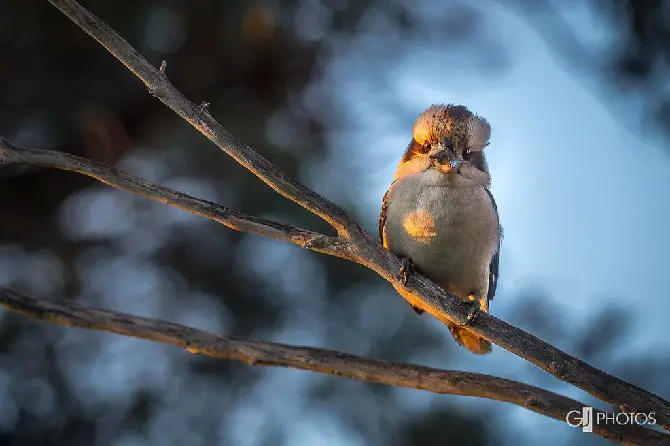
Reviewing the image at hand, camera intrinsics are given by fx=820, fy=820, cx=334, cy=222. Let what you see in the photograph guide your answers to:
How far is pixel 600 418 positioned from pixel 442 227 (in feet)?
1.52

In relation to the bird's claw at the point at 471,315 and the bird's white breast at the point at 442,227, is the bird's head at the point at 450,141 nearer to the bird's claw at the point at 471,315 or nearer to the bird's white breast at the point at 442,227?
the bird's white breast at the point at 442,227

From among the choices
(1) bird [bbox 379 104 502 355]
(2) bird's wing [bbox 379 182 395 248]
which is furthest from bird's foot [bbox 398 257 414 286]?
(2) bird's wing [bbox 379 182 395 248]

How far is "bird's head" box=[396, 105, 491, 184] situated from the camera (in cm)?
161

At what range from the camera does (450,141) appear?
1.63 m

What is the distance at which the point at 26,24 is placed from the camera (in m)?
2.27

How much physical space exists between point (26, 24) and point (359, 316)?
1278 millimetres

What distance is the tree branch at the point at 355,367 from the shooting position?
1.19m

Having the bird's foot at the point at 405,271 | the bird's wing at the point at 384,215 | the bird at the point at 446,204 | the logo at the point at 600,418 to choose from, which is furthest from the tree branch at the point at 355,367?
the bird's wing at the point at 384,215

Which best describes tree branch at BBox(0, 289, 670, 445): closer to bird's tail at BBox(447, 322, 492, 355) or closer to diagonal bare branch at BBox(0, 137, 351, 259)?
diagonal bare branch at BBox(0, 137, 351, 259)

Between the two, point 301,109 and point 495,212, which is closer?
point 495,212

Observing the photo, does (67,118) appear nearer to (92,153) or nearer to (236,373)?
(92,153)

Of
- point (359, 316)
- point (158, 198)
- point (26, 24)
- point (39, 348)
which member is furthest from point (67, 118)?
point (158, 198)

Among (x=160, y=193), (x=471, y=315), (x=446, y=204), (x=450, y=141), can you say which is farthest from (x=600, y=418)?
(x=160, y=193)

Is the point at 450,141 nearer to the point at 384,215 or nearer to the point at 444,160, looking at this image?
the point at 444,160
